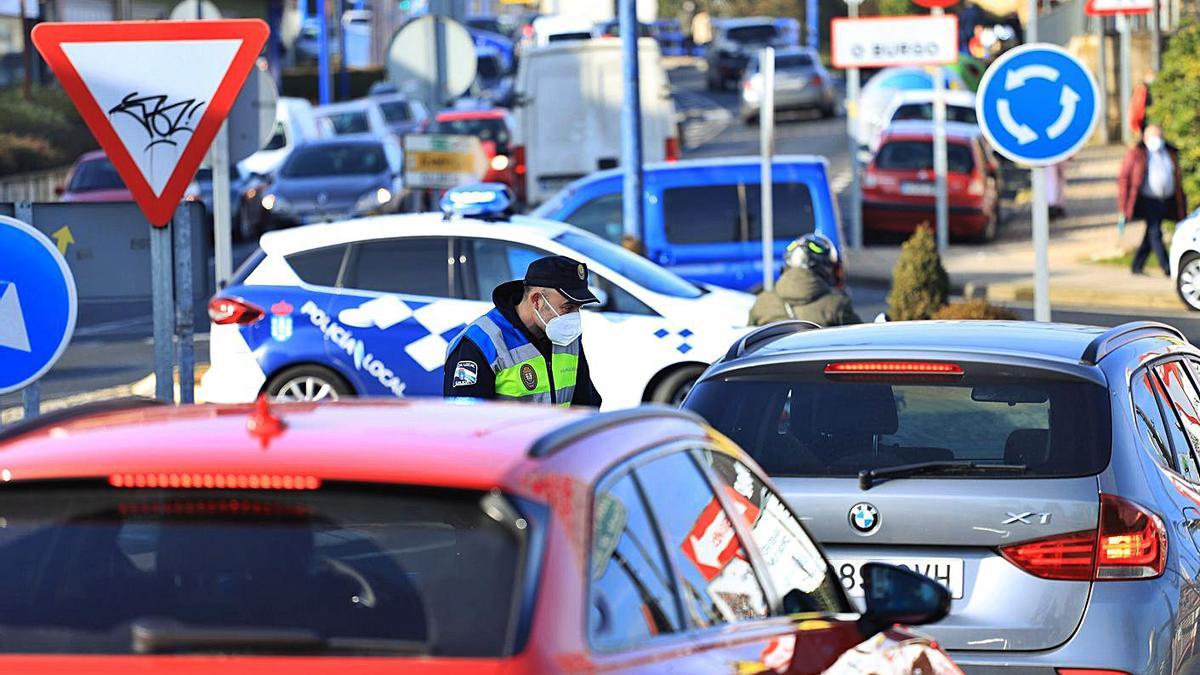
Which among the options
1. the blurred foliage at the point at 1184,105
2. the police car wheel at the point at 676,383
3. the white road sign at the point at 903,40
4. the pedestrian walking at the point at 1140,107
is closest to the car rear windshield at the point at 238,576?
the police car wheel at the point at 676,383

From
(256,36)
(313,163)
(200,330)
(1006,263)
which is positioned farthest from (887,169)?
(256,36)

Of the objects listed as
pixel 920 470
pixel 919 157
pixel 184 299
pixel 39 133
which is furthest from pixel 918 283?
pixel 39 133

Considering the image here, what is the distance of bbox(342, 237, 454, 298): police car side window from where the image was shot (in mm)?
13320

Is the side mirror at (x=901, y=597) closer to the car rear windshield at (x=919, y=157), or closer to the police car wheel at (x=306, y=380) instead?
the police car wheel at (x=306, y=380)

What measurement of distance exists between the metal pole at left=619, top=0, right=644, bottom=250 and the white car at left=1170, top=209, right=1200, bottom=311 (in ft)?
16.5

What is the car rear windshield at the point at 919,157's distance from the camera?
1094 inches

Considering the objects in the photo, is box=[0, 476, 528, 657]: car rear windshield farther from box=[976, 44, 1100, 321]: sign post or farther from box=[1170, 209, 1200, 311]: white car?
box=[1170, 209, 1200, 311]: white car

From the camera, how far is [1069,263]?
1006 inches

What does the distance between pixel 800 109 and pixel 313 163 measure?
23405mm

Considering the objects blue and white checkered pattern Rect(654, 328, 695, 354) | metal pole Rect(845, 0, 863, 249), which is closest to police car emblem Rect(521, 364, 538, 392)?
blue and white checkered pattern Rect(654, 328, 695, 354)

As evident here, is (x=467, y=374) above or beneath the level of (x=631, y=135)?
beneath

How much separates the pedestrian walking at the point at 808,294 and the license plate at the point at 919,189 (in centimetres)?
1542

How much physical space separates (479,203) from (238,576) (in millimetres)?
11121

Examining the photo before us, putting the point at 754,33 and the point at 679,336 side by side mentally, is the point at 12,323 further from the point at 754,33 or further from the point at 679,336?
the point at 754,33
